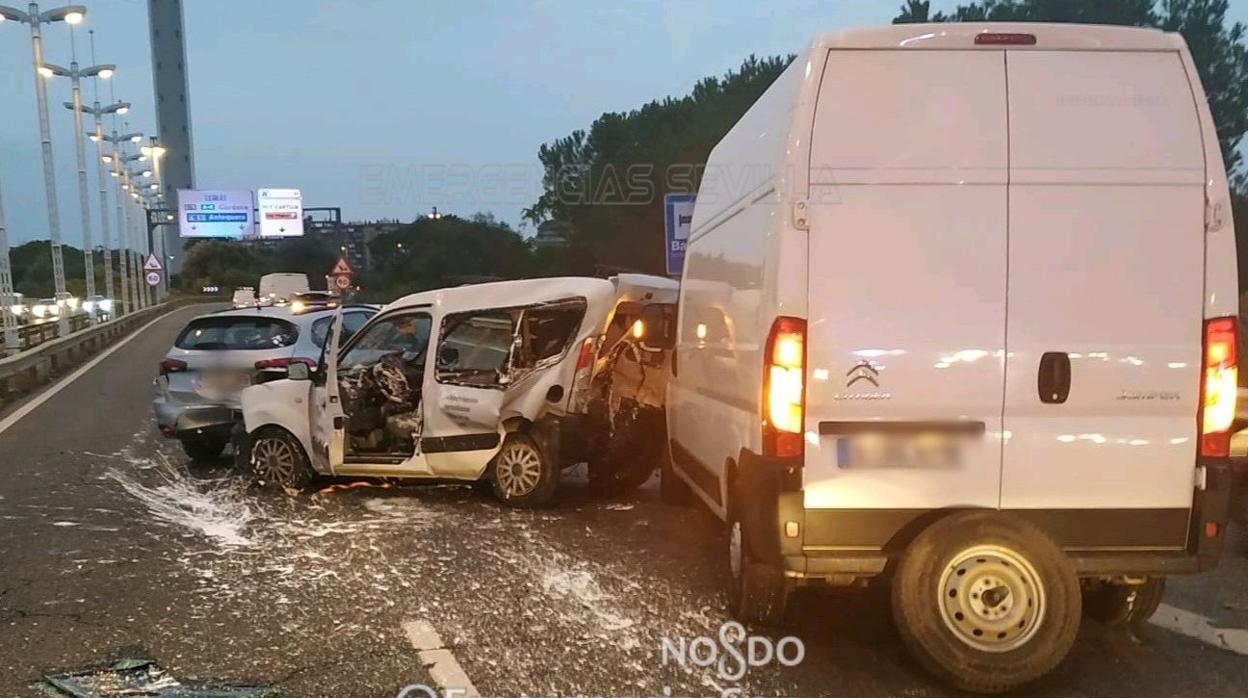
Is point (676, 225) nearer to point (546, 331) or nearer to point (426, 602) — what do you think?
point (546, 331)

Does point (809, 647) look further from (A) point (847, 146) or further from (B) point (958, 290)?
(A) point (847, 146)

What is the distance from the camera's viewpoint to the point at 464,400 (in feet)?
26.5

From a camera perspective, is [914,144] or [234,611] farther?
[234,611]

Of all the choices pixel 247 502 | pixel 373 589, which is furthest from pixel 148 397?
pixel 373 589

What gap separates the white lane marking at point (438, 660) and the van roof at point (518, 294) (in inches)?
125

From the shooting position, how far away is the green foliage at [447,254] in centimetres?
5088

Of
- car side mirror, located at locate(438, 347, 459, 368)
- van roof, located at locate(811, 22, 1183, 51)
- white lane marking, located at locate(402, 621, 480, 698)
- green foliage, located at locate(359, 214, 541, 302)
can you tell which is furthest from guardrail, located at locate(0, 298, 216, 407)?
green foliage, located at locate(359, 214, 541, 302)

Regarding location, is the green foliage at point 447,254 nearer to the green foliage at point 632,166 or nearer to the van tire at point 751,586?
the green foliage at point 632,166

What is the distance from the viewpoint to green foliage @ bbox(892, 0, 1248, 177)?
32.1 meters

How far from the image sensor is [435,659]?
4879 mm

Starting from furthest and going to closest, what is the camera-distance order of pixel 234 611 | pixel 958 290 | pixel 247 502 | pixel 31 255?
pixel 31 255
pixel 247 502
pixel 234 611
pixel 958 290

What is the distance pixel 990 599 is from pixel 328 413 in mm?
5528

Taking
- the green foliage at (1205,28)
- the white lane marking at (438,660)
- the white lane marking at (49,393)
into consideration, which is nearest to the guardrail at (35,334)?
the white lane marking at (49,393)

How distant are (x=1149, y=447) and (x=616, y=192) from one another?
3061 centimetres
